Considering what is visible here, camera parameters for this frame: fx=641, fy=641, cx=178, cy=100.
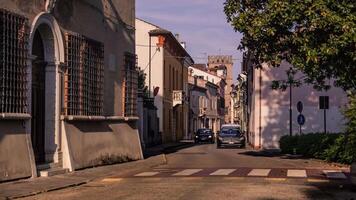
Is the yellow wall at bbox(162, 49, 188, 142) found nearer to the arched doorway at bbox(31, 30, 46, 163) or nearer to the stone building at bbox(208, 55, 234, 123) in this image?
the arched doorway at bbox(31, 30, 46, 163)

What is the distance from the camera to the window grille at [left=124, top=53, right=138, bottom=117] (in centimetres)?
2730

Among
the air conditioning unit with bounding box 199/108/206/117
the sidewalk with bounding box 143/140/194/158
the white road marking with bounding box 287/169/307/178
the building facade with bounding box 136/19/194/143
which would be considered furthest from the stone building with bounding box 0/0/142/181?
the air conditioning unit with bounding box 199/108/206/117

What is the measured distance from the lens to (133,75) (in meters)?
28.3

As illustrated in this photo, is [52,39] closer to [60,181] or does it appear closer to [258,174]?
[60,181]

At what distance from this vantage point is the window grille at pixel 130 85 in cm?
2730

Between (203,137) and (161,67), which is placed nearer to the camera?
(161,67)

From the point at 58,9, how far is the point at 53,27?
0.74 metres

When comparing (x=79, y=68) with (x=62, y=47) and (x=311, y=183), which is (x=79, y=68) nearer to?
(x=62, y=47)

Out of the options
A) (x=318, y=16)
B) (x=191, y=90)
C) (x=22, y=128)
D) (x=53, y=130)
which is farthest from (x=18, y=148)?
(x=191, y=90)

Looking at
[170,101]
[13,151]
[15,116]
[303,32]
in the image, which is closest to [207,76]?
[170,101]

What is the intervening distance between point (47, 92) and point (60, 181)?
3.87 m

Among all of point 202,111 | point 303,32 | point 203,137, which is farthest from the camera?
point 202,111

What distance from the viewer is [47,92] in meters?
20.4

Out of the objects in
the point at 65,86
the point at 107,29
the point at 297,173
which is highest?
the point at 107,29
